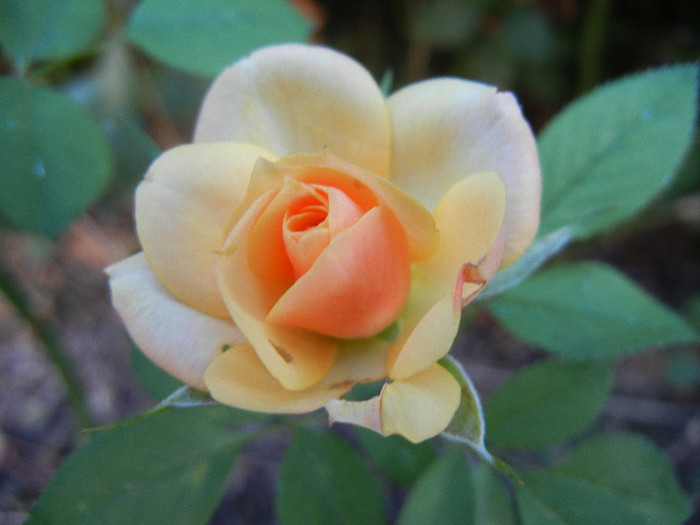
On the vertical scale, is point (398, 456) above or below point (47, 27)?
below

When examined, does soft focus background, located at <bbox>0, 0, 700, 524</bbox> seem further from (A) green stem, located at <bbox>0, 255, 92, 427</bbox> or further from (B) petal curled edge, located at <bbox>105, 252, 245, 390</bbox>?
(B) petal curled edge, located at <bbox>105, 252, 245, 390</bbox>

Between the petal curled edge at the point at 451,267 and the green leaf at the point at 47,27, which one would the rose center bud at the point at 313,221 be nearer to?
the petal curled edge at the point at 451,267

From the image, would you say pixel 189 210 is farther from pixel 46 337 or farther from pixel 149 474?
pixel 46 337

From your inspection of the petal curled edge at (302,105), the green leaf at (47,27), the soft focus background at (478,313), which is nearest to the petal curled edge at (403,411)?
the petal curled edge at (302,105)

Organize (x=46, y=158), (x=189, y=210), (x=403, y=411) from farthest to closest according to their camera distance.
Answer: (x=46, y=158), (x=189, y=210), (x=403, y=411)

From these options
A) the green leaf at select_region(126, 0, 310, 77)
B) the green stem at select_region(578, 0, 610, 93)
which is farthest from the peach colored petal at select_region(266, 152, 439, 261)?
the green stem at select_region(578, 0, 610, 93)

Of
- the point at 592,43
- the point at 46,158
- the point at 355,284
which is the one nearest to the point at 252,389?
the point at 355,284

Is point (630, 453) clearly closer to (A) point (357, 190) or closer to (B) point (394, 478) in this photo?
(B) point (394, 478)
